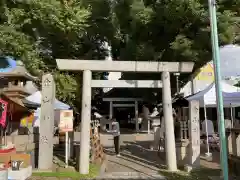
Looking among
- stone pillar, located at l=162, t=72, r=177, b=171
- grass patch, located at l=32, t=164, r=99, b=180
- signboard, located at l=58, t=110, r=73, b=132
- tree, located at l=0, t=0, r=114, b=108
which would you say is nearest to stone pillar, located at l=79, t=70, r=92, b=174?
grass patch, located at l=32, t=164, r=99, b=180

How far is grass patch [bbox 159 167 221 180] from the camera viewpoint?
32.0ft

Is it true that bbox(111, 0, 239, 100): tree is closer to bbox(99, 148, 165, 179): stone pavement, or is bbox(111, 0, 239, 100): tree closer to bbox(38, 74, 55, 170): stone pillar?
bbox(99, 148, 165, 179): stone pavement

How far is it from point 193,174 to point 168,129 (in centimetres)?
187

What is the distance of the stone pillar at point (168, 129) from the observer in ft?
35.9

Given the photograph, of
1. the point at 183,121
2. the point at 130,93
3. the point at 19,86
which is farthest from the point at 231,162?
the point at 130,93

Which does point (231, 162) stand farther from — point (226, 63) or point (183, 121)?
point (226, 63)

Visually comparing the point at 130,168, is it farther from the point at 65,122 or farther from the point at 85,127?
the point at 65,122

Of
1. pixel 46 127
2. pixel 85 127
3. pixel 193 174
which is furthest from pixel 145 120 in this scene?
pixel 46 127

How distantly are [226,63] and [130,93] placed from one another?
984 cm

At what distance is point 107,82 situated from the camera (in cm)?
1170

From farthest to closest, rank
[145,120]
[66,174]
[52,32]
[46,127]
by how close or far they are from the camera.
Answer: [145,120] → [52,32] → [46,127] → [66,174]

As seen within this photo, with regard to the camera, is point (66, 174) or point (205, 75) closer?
point (66, 174)

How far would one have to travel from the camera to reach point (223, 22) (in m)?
15.9

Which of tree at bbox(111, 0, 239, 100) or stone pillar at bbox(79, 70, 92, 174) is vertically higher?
tree at bbox(111, 0, 239, 100)
